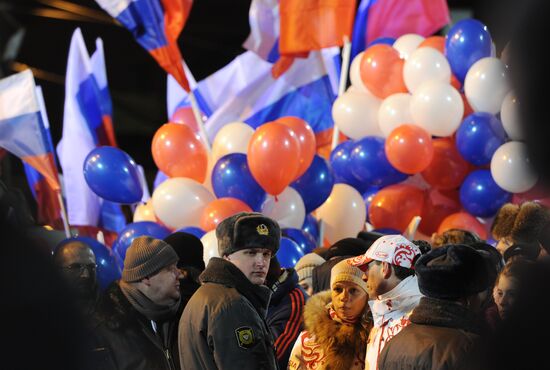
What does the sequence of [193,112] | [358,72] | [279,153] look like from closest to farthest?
[279,153] < [358,72] < [193,112]

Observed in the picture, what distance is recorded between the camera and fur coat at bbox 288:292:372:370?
3.85m

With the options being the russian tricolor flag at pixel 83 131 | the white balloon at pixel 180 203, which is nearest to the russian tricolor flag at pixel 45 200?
the russian tricolor flag at pixel 83 131

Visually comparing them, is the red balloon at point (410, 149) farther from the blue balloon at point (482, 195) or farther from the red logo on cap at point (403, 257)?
the red logo on cap at point (403, 257)

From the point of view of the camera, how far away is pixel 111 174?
22.4ft

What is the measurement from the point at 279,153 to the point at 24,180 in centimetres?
760

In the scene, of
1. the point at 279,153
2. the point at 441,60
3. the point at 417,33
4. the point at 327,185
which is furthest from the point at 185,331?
the point at 417,33

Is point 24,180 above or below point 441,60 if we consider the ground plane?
below

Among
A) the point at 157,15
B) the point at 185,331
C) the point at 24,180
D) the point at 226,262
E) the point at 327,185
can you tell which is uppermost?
the point at 157,15

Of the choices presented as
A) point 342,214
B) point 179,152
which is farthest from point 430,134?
point 179,152

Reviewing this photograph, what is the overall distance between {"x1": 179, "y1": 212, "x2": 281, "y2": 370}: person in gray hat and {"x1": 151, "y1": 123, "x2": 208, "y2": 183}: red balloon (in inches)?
132

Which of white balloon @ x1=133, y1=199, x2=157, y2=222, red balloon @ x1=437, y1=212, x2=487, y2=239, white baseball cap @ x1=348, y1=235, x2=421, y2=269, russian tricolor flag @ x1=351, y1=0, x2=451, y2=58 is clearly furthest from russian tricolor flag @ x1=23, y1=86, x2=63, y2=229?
white baseball cap @ x1=348, y1=235, x2=421, y2=269

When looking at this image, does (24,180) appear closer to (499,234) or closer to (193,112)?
(193,112)

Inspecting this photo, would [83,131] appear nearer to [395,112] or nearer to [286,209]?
[286,209]

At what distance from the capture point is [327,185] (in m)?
6.89
